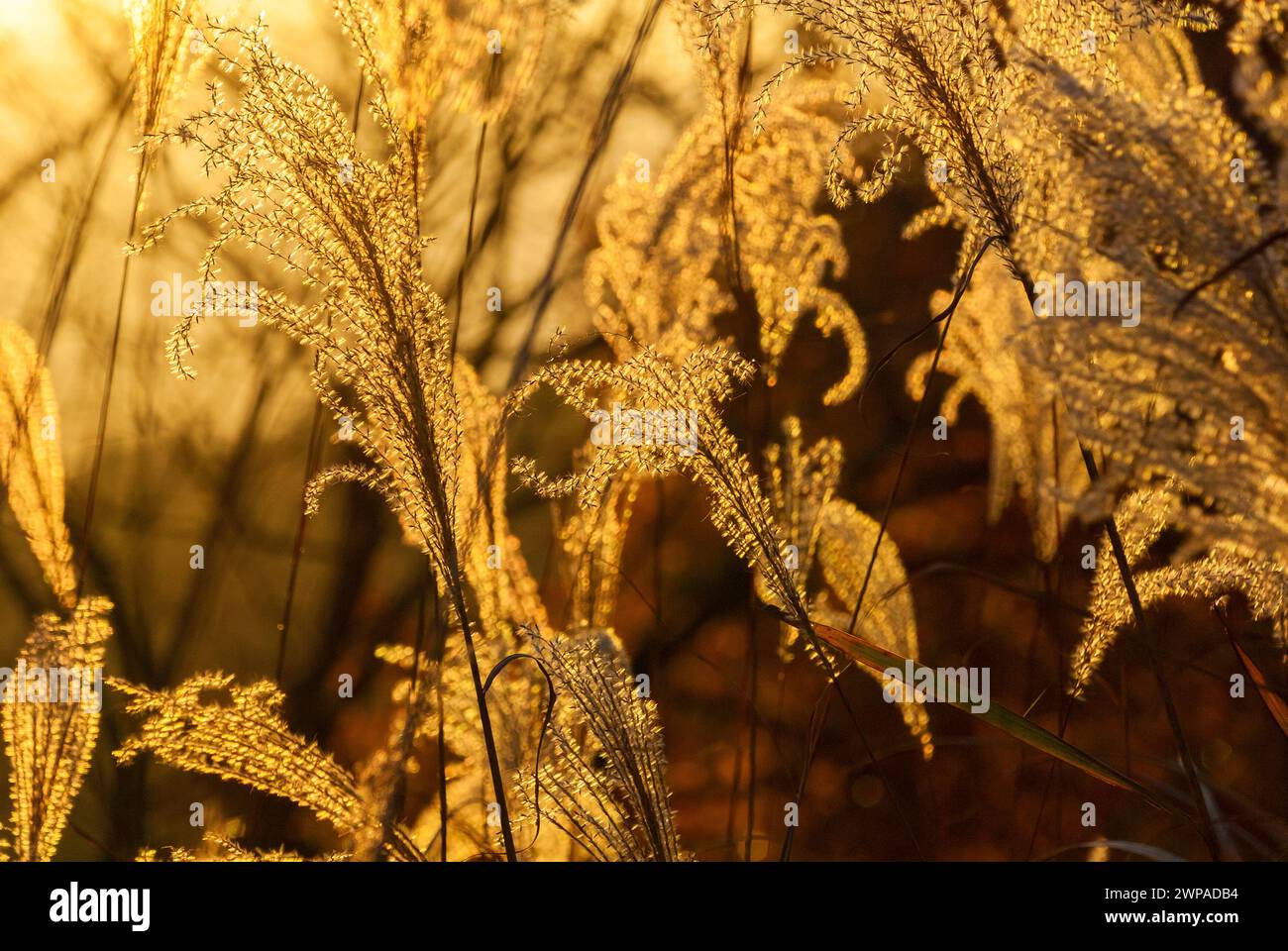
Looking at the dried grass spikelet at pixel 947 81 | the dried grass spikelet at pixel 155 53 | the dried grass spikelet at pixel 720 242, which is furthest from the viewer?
the dried grass spikelet at pixel 720 242

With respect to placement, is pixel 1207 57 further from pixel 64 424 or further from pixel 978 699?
pixel 64 424

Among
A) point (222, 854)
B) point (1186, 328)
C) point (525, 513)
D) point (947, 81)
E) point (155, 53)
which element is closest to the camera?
point (1186, 328)

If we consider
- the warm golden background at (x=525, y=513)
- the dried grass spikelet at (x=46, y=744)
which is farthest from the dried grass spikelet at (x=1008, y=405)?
the dried grass spikelet at (x=46, y=744)

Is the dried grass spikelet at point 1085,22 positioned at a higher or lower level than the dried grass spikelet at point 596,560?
higher

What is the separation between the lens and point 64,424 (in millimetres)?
1381

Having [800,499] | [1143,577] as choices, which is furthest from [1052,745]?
[800,499]

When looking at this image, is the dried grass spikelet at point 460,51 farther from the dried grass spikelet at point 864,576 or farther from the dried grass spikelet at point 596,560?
the dried grass spikelet at point 864,576

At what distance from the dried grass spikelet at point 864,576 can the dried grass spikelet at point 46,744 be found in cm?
93

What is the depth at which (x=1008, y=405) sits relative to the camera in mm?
1272

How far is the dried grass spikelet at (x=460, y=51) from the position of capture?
3.32ft

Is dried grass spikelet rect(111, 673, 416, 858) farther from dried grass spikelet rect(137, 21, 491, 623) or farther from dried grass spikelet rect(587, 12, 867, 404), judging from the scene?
dried grass spikelet rect(587, 12, 867, 404)

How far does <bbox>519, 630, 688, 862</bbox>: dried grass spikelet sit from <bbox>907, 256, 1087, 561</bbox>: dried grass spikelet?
666 millimetres

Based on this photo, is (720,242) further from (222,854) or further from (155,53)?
(222,854)

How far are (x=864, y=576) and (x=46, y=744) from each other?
3.38ft
